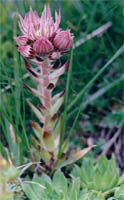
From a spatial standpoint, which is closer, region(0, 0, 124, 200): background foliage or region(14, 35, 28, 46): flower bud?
region(14, 35, 28, 46): flower bud

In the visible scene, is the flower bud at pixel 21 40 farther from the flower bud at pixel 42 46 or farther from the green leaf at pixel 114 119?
the green leaf at pixel 114 119

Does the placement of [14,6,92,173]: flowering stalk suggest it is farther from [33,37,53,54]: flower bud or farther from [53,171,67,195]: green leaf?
[53,171,67,195]: green leaf

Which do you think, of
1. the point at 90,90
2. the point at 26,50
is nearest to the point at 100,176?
the point at 26,50

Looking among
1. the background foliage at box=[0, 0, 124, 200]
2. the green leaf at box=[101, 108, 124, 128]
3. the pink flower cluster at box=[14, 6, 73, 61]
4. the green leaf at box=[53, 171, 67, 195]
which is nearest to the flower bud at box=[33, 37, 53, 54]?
the pink flower cluster at box=[14, 6, 73, 61]

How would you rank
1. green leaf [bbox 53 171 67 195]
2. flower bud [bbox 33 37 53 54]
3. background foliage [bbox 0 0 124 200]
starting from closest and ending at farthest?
flower bud [bbox 33 37 53 54]
green leaf [bbox 53 171 67 195]
background foliage [bbox 0 0 124 200]

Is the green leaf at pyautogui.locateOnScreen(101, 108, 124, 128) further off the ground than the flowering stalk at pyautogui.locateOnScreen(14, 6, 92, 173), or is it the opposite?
the flowering stalk at pyautogui.locateOnScreen(14, 6, 92, 173)

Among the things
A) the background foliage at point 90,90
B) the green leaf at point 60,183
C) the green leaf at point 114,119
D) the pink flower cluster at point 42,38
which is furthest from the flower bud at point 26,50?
the green leaf at point 114,119

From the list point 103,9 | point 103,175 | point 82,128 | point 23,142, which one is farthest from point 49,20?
point 103,9

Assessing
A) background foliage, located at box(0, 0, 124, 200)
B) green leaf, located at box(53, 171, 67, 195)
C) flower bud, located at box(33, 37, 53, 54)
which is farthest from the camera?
background foliage, located at box(0, 0, 124, 200)

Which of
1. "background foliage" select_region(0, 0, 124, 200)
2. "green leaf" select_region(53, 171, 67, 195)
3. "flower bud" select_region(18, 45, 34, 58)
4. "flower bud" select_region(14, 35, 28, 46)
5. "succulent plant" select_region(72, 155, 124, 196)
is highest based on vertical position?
"flower bud" select_region(14, 35, 28, 46)
